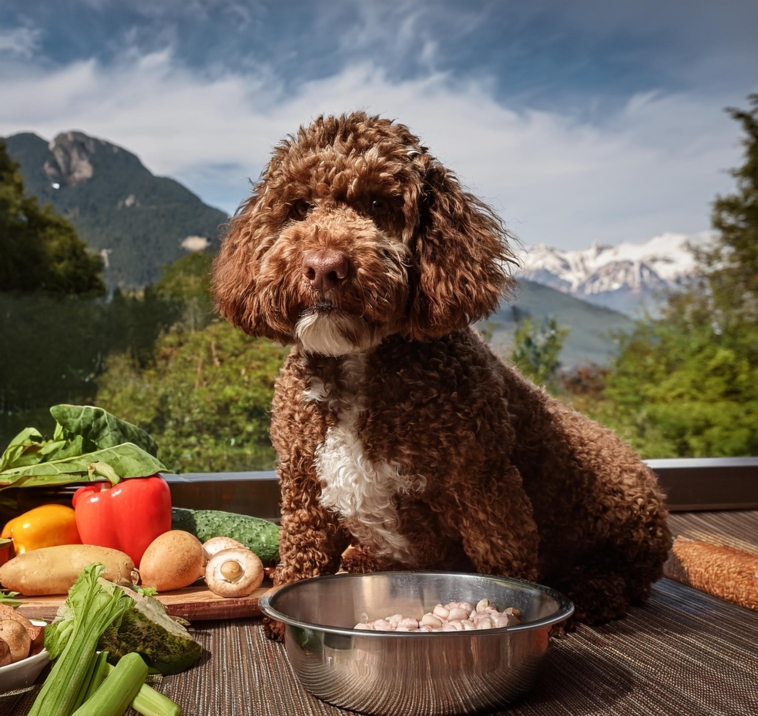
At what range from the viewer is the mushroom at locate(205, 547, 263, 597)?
1972 millimetres

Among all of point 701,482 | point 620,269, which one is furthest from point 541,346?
point 701,482

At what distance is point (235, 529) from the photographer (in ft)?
7.53

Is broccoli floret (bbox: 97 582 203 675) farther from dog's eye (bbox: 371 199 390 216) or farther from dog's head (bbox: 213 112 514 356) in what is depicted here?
dog's eye (bbox: 371 199 390 216)

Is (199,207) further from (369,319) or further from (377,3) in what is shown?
(369,319)

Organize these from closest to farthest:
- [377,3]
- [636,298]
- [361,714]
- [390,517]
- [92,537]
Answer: [361,714]
[390,517]
[92,537]
[377,3]
[636,298]

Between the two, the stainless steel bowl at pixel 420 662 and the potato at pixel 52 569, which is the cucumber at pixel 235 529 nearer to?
the potato at pixel 52 569

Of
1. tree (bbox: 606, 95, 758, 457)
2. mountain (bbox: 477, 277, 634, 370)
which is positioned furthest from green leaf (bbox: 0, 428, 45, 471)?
tree (bbox: 606, 95, 758, 457)

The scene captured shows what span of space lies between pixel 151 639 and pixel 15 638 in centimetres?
24

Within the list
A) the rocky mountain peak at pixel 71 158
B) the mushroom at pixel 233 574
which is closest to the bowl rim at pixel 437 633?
the mushroom at pixel 233 574

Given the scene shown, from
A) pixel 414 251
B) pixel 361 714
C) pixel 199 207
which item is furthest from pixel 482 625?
pixel 199 207

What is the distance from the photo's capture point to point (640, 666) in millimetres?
1695

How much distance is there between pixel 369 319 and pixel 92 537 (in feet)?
3.43

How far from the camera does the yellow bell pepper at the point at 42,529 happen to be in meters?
2.11

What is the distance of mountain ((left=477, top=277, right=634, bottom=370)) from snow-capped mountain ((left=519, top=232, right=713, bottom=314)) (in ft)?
0.19
